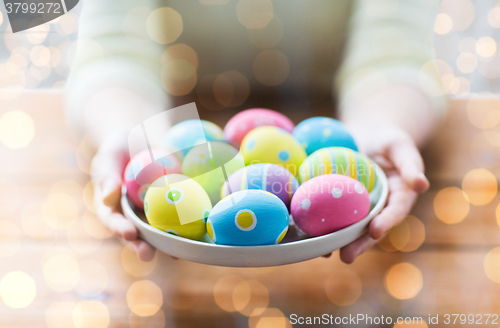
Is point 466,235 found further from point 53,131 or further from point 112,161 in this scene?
point 53,131

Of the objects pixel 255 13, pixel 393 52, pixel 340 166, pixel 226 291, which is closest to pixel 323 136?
pixel 340 166

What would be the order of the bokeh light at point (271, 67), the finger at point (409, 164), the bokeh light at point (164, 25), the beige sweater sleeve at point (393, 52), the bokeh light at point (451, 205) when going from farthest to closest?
the bokeh light at point (271, 67) < the bokeh light at point (164, 25) < the beige sweater sleeve at point (393, 52) < the bokeh light at point (451, 205) < the finger at point (409, 164)

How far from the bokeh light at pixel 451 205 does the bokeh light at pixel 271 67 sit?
2.08 ft

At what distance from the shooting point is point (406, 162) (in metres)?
0.55

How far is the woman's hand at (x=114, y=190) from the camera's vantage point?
0.46m

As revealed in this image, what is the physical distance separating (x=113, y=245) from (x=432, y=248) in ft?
1.92

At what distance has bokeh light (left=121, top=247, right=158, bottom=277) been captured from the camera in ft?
1.93

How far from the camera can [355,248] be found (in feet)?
1.54

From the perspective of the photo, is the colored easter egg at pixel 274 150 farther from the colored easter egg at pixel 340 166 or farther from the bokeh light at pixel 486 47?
the bokeh light at pixel 486 47

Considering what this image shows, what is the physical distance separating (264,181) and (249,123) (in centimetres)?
20

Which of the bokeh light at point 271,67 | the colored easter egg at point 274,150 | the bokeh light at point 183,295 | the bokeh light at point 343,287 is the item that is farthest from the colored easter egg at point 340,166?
the bokeh light at point 271,67

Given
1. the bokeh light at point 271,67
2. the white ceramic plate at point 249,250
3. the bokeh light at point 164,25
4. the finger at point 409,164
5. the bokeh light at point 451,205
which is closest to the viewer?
the white ceramic plate at point 249,250

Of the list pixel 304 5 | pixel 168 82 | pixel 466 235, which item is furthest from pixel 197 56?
pixel 466 235

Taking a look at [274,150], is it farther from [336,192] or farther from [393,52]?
[393,52]
